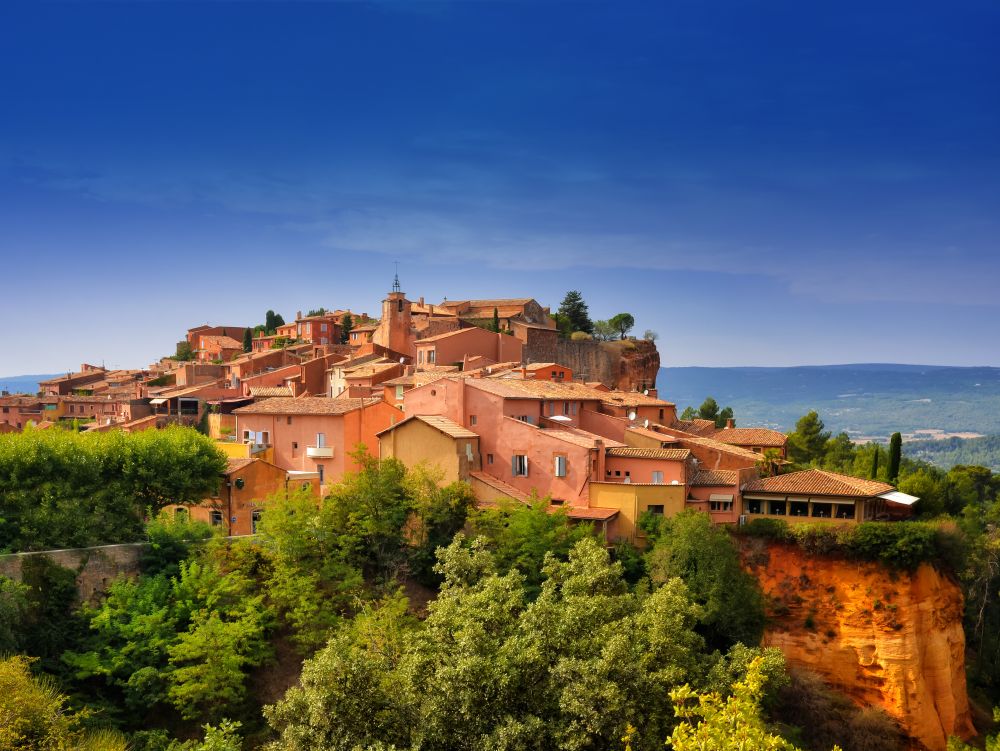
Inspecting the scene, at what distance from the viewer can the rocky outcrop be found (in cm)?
6794

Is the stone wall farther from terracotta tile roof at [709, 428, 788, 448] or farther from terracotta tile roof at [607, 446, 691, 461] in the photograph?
terracotta tile roof at [709, 428, 788, 448]

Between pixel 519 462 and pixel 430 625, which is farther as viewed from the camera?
pixel 519 462

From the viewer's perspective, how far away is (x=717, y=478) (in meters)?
36.4

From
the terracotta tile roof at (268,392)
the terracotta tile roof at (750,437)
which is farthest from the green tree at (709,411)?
the terracotta tile roof at (268,392)

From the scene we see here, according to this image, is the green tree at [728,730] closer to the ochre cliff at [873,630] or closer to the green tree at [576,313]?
the ochre cliff at [873,630]

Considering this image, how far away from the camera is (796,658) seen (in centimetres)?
3538

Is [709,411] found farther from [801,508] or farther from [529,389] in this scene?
[801,508]

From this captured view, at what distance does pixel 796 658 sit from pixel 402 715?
79.7 feet

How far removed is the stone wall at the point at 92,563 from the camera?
26484 millimetres

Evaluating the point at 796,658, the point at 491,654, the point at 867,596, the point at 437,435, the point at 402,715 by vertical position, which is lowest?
the point at 796,658

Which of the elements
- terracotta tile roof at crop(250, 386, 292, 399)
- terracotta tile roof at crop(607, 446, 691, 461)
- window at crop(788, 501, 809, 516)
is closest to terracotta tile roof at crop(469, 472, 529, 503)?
terracotta tile roof at crop(607, 446, 691, 461)

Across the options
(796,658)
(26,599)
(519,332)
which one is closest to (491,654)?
(26,599)

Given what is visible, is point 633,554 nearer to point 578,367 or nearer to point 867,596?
point 867,596

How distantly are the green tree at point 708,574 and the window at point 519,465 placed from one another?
708cm
